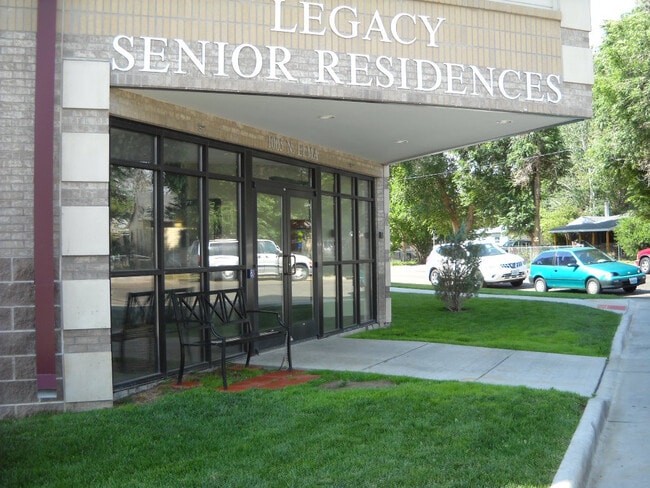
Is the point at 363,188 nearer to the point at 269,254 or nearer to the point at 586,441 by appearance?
the point at 269,254

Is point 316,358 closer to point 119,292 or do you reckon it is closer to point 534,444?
point 119,292

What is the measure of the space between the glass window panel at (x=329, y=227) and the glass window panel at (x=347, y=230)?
32cm

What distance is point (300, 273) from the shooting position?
34.3 feet

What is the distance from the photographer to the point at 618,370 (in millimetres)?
8336

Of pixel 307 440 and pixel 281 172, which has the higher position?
pixel 281 172

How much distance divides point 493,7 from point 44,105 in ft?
17.5

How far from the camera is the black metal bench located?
723 centimetres

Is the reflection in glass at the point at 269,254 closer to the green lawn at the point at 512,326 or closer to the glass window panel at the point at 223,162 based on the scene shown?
the glass window panel at the point at 223,162

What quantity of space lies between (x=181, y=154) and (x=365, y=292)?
552 centimetres

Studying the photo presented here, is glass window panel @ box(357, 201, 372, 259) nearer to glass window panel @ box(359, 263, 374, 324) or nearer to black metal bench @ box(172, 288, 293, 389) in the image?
glass window panel @ box(359, 263, 374, 324)

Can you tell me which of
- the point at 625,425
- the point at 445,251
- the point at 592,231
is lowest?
the point at 625,425

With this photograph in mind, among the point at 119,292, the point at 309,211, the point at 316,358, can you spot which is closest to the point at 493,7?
the point at 309,211

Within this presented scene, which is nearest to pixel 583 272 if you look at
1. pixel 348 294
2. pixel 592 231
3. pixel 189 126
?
pixel 348 294

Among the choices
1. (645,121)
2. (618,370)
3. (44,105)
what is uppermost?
(645,121)
